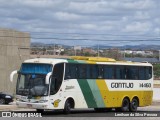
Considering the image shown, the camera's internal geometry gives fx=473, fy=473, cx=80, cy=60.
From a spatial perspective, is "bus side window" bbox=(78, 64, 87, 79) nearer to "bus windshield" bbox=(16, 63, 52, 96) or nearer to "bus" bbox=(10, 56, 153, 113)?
"bus" bbox=(10, 56, 153, 113)

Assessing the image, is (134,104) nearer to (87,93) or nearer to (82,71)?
(87,93)

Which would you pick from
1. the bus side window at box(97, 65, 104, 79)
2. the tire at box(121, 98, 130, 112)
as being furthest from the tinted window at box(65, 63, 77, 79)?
the tire at box(121, 98, 130, 112)

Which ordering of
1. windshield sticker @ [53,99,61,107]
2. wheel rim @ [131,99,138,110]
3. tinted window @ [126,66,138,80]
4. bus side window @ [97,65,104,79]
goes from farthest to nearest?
wheel rim @ [131,99,138,110]
tinted window @ [126,66,138,80]
bus side window @ [97,65,104,79]
windshield sticker @ [53,99,61,107]

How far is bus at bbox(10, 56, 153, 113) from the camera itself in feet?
84.6

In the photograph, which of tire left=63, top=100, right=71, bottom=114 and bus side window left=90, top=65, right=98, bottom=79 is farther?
bus side window left=90, top=65, right=98, bottom=79

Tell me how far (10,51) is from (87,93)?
31580 mm

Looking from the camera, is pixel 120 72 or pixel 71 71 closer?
pixel 71 71

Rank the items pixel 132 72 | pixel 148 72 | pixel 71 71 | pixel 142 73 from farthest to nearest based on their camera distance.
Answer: pixel 148 72, pixel 142 73, pixel 132 72, pixel 71 71

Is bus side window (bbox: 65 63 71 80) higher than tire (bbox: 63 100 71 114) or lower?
higher

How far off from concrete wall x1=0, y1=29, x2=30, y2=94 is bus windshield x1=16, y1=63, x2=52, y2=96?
103ft

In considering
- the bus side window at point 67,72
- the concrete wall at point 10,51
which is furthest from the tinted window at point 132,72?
the concrete wall at point 10,51

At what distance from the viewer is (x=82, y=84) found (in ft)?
91.9

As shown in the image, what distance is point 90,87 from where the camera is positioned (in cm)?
2864

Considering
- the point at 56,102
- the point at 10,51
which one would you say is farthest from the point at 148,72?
the point at 10,51
